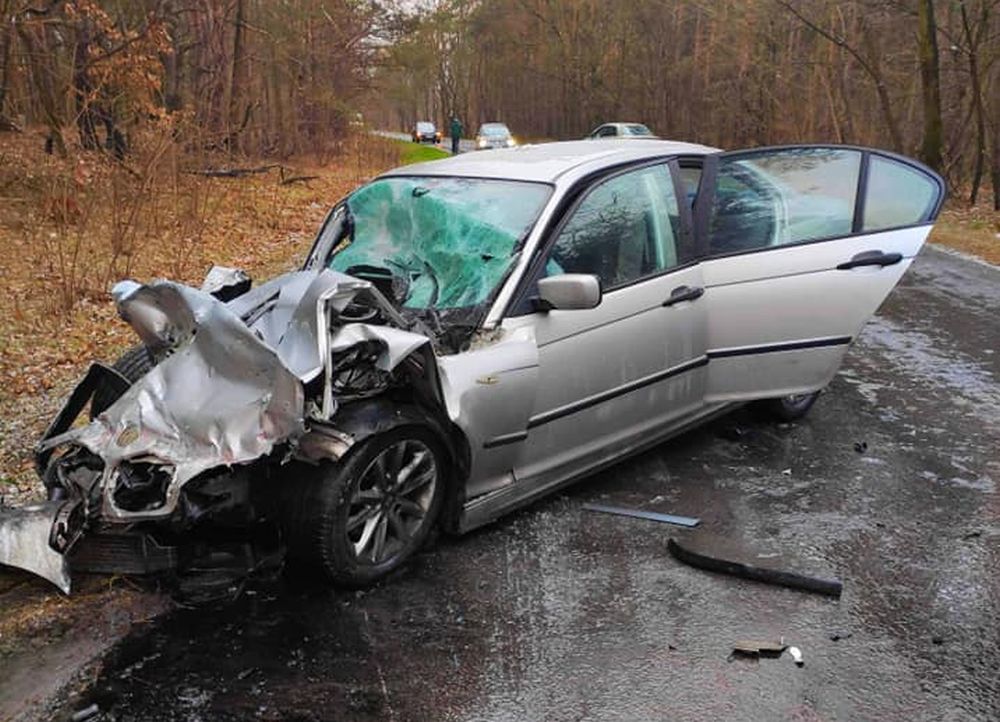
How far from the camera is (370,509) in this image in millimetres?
3434

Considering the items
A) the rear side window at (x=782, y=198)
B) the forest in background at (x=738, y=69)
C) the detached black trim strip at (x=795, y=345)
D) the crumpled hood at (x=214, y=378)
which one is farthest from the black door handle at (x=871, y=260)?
the forest in background at (x=738, y=69)

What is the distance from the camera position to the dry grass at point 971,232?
12.7 metres

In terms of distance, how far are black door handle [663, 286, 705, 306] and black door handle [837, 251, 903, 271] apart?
77cm

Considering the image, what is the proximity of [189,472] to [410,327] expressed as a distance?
45.2 inches

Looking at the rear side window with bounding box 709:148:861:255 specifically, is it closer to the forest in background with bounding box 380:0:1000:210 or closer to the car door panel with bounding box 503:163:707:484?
the car door panel with bounding box 503:163:707:484

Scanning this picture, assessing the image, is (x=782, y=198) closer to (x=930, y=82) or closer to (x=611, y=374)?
(x=611, y=374)

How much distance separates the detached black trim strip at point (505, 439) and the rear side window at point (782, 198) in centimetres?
166

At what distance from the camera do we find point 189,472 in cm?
303

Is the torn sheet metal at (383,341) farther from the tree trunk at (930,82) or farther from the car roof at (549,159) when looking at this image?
the tree trunk at (930,82)

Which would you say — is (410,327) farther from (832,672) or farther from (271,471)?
(832,672)

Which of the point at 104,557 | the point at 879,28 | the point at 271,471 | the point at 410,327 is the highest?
the point at 879,28

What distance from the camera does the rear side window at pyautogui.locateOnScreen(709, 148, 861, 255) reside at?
4.73 meters

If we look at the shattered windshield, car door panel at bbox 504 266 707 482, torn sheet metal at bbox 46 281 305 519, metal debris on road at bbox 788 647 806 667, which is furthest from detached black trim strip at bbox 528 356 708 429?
metal debris on road at bbox 788 647 806 667

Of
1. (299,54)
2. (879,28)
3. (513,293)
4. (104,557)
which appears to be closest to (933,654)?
(513,293)
